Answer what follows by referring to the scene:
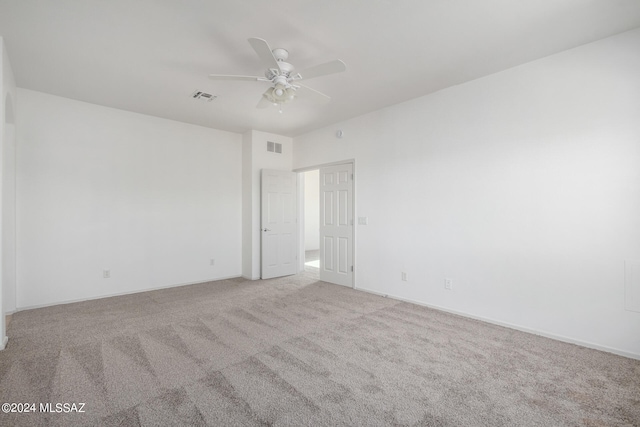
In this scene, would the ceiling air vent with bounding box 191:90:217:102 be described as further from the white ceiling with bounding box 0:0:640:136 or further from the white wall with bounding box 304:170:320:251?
the white wall with bounding box 304:170:320:251

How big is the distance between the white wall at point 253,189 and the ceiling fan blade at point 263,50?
3059 mm

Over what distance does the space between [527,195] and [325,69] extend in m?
2.45

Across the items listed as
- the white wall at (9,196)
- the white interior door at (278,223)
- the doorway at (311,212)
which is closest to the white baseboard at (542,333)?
the white interior door at (278,223)

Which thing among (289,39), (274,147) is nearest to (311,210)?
(274,147)

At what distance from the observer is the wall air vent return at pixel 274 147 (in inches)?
224

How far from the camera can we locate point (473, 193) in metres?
3.42

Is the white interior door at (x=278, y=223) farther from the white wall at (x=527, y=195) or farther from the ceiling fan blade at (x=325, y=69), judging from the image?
the ceiling fan blade at (x=325, y=69)

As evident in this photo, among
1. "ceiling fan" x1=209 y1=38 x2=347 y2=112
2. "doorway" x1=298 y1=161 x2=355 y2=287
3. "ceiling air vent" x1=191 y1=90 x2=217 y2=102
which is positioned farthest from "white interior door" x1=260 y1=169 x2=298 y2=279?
"ceiling fan" x1=209 y1=38 x2=347 y2=112

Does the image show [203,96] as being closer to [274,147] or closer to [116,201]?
[274,147]

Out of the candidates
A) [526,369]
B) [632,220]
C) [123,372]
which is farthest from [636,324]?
[123,372]

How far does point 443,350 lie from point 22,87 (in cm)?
579

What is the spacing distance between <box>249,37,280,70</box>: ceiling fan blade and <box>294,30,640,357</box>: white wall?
2329mm

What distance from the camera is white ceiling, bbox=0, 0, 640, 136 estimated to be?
7.30 ft

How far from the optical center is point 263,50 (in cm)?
223
